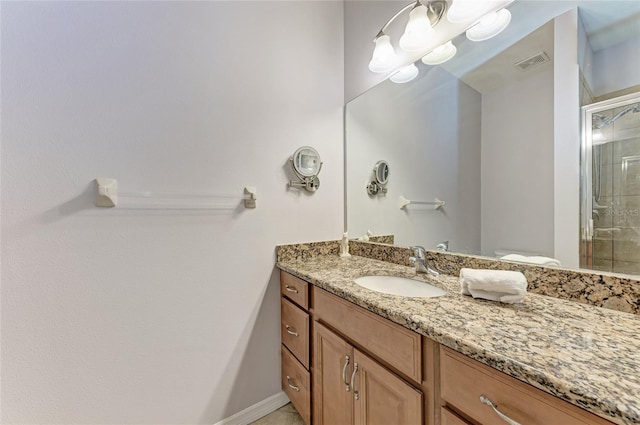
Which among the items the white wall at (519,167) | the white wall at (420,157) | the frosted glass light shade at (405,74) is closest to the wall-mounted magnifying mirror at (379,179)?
the white wall at (420,157)

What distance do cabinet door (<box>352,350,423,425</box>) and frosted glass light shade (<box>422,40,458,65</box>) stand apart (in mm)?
1348

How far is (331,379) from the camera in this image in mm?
1003

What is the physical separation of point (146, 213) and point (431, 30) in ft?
5.09

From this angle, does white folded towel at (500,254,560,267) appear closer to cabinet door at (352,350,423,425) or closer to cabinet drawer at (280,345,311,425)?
cabinet door at (352,350,423,425)

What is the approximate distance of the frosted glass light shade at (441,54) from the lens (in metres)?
1.14

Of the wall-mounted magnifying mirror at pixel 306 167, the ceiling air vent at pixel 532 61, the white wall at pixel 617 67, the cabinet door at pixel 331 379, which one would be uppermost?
the ceiling air vent at pixel 532 61

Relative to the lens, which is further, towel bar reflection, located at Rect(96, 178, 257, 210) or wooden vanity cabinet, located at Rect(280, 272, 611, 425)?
towel bar reflection, located at Rect(96, 178, 257, 210)

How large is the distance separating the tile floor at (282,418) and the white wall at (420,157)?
111 cm

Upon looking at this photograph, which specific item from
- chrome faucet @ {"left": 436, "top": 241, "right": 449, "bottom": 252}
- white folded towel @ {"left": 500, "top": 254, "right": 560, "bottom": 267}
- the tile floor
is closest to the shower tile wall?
white folded towel @ {"left": 500, "top": 254, "right": 560, "bottom": 267}

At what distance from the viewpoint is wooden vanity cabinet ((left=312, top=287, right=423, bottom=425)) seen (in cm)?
70

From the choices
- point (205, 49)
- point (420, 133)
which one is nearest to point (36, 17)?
point (205, 49)

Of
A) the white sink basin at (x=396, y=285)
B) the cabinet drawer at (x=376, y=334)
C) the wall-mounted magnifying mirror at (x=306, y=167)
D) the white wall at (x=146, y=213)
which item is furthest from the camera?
the wall-mounted magnifying mirror at (x=306, y=167)

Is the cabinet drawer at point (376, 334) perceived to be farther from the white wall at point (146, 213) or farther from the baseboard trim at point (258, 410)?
the baseboard trim at point (258, 410)

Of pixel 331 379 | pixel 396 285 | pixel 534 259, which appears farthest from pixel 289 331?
pixel 534 259
